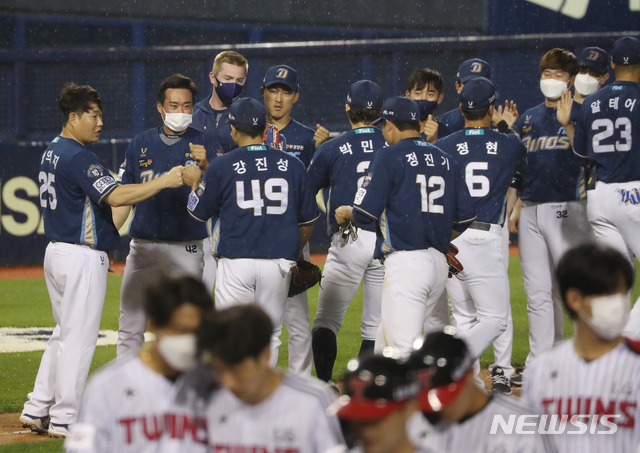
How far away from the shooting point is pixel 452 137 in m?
6.29

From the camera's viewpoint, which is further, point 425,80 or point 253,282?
point 425,80

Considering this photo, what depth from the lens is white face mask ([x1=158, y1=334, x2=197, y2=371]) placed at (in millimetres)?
2957

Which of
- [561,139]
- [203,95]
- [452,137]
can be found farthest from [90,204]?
[203,95]

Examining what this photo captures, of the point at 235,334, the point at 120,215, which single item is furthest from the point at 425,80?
the point at 235,334

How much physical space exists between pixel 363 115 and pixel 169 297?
3.64m

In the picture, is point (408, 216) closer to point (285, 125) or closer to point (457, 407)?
point (285, 125)

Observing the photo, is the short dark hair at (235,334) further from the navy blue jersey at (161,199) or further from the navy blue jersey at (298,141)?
the navy blue jersey at (298,141)

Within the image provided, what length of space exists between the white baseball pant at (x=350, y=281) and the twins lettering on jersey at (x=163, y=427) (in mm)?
3413

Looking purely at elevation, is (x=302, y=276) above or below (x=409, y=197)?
below

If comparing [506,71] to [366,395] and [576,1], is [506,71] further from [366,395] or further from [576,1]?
[366,395]

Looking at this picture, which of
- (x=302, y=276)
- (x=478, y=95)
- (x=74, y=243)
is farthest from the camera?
(x=478, y=95)

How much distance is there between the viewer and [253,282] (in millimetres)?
5602

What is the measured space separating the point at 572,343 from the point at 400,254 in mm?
2269

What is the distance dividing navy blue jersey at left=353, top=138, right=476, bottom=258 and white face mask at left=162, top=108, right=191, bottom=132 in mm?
1547
